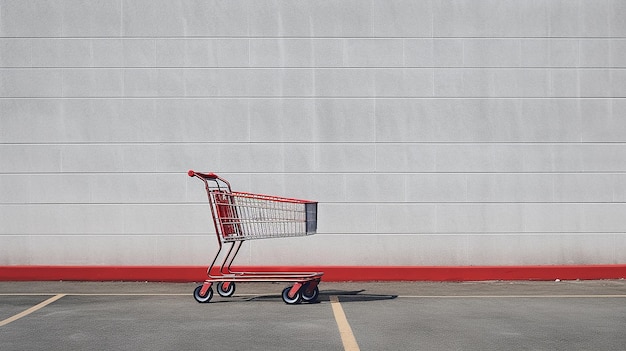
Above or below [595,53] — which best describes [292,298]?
below

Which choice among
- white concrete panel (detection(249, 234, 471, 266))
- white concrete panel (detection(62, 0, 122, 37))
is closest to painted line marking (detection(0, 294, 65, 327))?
white concrete panel (detection(249, 234, 471, 266))

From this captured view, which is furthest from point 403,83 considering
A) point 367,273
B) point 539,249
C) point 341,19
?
point 539,249

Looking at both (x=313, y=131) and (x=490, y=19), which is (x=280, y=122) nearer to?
(x=313, y=131)

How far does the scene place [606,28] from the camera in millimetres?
9922

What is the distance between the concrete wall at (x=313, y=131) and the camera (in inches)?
385

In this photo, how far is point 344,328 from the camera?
6.11m

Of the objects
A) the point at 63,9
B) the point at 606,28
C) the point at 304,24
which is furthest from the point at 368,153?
the point at 63,9

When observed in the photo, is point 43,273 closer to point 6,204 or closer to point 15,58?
point 6,204

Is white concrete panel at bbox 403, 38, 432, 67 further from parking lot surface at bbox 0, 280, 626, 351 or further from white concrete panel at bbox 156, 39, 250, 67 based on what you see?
parking lot surface at bbox 0, 280, 626, 351

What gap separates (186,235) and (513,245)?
4147mm

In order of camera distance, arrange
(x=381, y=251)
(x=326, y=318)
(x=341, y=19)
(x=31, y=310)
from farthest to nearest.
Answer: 1. (x=341, y=19)
2. (x=381, y=251)
3. (x=31, y=310)
4. (x=326, y=318)

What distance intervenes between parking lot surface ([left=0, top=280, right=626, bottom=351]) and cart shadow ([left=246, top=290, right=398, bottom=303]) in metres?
0.01

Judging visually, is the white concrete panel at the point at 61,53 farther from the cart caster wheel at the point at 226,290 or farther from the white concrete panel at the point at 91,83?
the cart caster wheel at the point at 226,290

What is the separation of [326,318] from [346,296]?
1609mm
